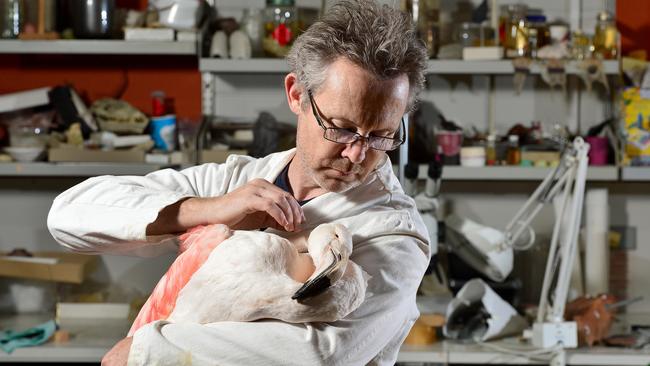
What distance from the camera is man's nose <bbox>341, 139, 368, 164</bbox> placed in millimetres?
1238

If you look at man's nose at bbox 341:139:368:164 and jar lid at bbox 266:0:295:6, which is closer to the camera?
man's nose at bbox 341:139:368:164

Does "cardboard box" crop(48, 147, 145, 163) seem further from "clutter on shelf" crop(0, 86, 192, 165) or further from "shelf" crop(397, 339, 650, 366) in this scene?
"shelf" crop(397, 339, 650, 366)

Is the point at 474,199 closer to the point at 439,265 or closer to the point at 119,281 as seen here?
the point at 439,265

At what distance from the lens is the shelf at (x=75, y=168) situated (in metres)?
3.46

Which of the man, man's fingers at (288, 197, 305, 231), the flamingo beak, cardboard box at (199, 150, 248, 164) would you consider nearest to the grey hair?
the man

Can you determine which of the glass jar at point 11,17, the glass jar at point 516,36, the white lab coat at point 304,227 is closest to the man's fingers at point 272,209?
the white lab coat at point 304,227

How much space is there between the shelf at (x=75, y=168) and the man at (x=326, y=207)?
2.10 metres

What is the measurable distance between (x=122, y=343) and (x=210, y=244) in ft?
0.47

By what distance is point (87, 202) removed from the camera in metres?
1.35

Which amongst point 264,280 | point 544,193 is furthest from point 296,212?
point 544,193

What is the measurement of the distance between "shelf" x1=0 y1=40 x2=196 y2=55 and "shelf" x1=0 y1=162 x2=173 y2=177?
0.39 metres

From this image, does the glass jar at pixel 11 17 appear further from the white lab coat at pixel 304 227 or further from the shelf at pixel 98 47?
the white lab coat at pixel 304 227

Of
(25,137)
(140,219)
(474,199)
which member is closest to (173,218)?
(140,219)

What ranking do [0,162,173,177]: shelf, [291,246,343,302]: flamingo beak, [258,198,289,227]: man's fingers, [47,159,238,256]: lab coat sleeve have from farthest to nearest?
[0,162,173,177]: shelf → [47,159,238,256]: lab coat sleeve → [258,198,289,227]: man's fingers → [291,246,343,302]: flamingo beak
